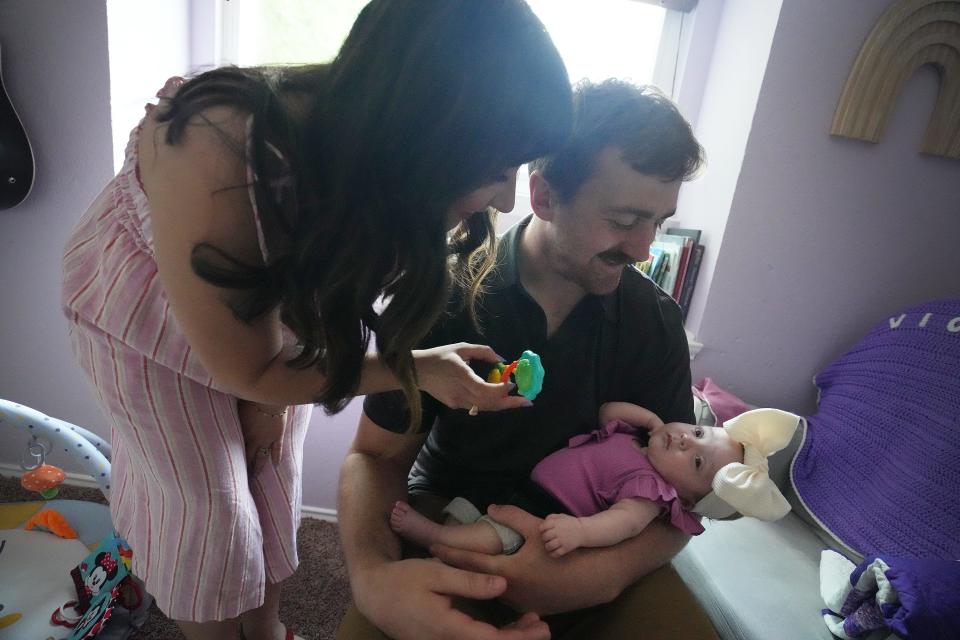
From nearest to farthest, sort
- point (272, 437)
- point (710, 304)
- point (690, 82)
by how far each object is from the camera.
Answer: point (272, 437)
point (710, 304)
point (690, 82)

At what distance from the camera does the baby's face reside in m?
1.06

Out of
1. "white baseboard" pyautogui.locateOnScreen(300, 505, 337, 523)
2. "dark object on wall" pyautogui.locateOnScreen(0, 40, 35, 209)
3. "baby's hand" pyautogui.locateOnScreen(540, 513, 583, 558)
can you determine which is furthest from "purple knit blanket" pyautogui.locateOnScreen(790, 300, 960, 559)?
"dark object on wall" pyautogui.locateOnScreen(0, 40, 35, 209)

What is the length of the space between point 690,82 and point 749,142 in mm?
473

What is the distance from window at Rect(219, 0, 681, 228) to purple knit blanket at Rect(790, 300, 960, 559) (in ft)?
3.73

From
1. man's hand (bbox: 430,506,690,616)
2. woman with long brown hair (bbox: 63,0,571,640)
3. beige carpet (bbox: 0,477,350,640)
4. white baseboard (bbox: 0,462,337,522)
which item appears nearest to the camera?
woman with long brown hair (bbox: 63,0,571,640)

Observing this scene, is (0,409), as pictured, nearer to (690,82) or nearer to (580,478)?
(580,478)

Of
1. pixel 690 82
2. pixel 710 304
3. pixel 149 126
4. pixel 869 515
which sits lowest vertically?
pixel 869 515

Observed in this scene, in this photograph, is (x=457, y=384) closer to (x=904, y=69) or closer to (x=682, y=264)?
(x=682, y=264)

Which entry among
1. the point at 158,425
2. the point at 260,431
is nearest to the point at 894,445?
the point at 260,431

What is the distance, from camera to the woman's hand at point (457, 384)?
0.74 meters

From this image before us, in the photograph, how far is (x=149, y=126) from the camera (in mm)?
669

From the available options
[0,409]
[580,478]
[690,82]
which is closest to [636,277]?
[580,478]

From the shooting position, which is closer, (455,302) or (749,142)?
(455,302)

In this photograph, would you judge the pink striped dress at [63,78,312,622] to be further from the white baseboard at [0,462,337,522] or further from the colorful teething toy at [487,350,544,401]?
the white baseboard at [0,462,337,522]
